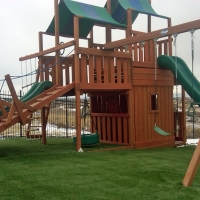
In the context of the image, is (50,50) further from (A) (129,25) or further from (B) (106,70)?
(A) (129,25)

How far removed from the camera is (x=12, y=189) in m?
4.82

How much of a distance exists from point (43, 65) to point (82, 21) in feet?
7.14

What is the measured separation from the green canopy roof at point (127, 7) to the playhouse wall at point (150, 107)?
2.31m

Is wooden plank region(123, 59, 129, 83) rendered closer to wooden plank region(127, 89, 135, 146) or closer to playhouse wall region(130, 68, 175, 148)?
playhouse wall region(130, 68, 175, 148)

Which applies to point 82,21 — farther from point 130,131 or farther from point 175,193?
point 175,193

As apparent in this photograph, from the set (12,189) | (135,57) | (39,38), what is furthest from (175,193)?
(39,38)

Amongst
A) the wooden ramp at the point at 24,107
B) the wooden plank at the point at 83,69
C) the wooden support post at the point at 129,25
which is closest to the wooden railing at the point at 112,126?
the wooden plank at the point at 83,69

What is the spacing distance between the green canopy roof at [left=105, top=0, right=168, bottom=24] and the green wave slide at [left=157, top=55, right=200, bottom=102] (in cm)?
178

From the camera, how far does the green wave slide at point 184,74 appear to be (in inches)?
402

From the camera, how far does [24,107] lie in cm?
796

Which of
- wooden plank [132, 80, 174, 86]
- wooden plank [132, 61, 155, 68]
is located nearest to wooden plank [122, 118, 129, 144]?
wooden plank [132, 80, 174, 86]

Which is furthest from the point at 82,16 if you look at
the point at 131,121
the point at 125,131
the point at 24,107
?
the point at 125,131

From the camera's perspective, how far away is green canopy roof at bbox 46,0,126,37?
407 inches

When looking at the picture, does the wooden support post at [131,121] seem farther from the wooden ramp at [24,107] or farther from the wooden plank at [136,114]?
the wooden ramp at [24,107]
